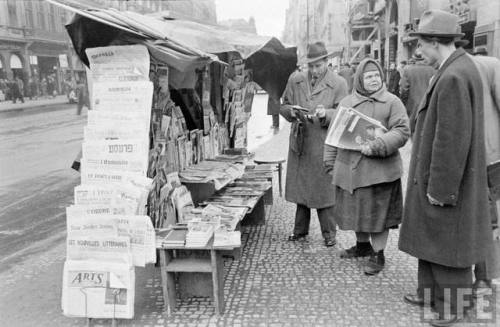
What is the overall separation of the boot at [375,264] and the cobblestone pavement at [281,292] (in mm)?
53

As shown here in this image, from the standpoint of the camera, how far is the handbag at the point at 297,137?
16.1 feet

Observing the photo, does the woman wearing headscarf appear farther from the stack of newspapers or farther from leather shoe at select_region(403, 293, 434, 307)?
the stack of newspapers

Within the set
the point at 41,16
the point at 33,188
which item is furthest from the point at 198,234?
the point at 41,16

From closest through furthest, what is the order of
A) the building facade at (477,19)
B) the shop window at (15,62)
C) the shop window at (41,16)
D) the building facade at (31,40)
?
1. the building facade at (477,19)
2. the building facade at (31,40)
3. the shop window at (15,62)
4. the shop window at (41,16)

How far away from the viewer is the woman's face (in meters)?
4.06

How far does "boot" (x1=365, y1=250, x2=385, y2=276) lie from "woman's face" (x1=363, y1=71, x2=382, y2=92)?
1.45 metres

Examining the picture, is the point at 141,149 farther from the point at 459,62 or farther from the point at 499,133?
the point at 499,133

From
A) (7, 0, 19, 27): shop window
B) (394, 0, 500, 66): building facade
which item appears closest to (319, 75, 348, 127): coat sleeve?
(394, 0, 500, 66): building facade

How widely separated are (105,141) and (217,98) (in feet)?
8.20

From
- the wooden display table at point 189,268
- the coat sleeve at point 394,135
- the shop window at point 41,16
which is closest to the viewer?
the wooden display table at point 189,268

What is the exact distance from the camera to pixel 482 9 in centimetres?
1257

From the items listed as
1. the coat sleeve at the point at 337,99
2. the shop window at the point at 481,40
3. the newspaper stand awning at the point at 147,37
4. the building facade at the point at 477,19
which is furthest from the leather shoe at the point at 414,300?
the shop window at the point at 481,40

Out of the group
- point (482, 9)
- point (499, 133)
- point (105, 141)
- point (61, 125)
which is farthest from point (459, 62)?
point (61, 125)

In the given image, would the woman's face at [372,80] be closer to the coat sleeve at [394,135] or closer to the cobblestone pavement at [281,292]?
the coat sleeve at [394,135]
